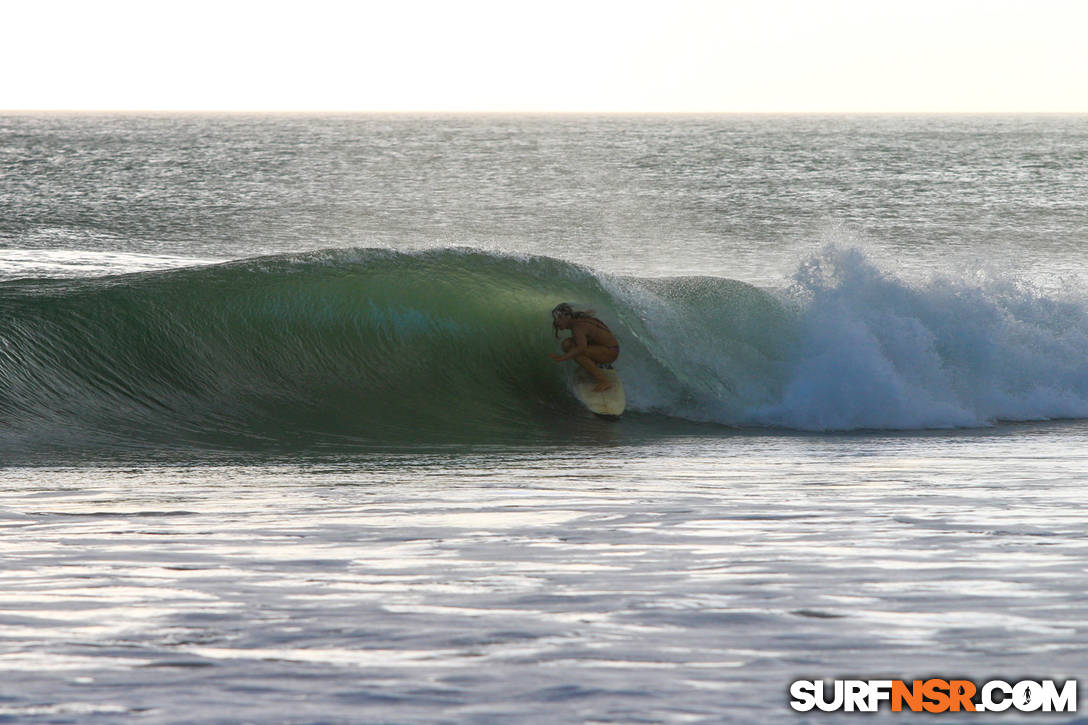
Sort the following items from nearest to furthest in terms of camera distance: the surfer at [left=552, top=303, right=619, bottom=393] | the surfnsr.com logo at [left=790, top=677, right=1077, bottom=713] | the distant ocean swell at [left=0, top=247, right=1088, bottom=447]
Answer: the surfnsr.com logo at [left=790, top=677, right=1077, bottom=713], the distant ocean swell at [left=0, top=247, right=1088, bottom=447], the surfer at [left=552, top=303, right=619, bottom=393]

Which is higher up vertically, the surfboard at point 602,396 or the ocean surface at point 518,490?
the ocean surface at point 518,490

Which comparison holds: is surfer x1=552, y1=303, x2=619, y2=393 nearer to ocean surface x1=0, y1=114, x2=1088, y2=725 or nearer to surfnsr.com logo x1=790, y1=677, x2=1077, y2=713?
ocean surface x1=0, y1=114, x2=1088, y2=725

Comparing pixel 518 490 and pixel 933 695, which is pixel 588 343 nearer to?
pixel 518 490

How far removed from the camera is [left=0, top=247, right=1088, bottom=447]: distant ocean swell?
29.8 ft

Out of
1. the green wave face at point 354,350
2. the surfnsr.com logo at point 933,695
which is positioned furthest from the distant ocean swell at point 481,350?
the surfnsr.com logo at point 933,695

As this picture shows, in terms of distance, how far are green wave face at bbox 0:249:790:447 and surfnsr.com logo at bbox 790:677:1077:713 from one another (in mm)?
5445

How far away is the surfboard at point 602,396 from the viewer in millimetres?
9672

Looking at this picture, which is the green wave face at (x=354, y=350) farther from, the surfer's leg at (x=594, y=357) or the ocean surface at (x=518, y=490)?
the surfer's leg at (x=594, y=357)

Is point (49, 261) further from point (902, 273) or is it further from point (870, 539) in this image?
point (870, 539)

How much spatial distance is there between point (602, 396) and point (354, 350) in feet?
7.16

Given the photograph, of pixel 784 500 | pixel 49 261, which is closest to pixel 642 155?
pixel 49 261

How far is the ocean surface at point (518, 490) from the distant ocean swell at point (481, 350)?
0.03 m

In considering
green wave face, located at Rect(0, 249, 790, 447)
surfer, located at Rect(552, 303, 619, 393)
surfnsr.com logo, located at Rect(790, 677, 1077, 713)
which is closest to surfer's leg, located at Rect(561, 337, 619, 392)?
surfer, located at Rect(552, 303, 619, 393)

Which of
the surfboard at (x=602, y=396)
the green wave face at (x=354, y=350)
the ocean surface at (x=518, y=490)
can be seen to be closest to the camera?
the ocean surface at (x=518, y=490)
